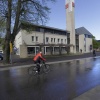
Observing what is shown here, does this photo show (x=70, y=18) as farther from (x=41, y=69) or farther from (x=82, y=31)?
(x=41, y=69)

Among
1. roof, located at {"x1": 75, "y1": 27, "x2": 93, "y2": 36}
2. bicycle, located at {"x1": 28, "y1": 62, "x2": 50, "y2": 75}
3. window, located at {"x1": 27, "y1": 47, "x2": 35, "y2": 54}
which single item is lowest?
bicycle, located at {"x1": 28, "y1": 62, "x2": 50, "y2": 75}

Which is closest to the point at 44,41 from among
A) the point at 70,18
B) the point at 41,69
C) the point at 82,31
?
the point at 70,18

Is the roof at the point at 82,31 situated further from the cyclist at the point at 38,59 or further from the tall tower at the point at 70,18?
the cyclist at the point at 38,59

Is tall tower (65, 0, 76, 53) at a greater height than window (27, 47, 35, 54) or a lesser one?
greater

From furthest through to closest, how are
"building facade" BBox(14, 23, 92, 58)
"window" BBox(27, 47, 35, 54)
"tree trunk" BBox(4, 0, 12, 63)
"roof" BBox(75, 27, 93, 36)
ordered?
1. "roof" BBox(75, 27, 93, 36)
2. "window" BBox(27, 47, 35, 54)
3. "building facade" BBox(14, 23, 92, 58)
4. "tree trunk" BBox(4, 0, 12, 63)

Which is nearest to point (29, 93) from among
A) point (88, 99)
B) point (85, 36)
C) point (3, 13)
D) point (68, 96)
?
Result: point (68, 96)

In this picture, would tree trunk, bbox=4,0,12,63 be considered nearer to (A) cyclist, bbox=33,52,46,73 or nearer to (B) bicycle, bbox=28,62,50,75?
(B) bicycle, bbox=28,62,50,75

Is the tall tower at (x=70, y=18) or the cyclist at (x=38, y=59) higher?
the tall tower at (x=70, y=18)

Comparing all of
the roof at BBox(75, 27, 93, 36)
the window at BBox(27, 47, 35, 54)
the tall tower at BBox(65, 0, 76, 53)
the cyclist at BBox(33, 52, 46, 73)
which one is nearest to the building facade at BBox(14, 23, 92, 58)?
the window at BBox(27, 47, 35, 54)

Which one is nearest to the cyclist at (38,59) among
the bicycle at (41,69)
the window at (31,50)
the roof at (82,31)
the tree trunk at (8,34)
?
the bicycle at (41,69)

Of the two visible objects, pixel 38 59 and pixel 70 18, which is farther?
pixel 70 18

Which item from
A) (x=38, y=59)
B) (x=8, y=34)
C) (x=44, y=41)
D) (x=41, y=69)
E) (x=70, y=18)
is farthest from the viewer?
(x=70, y=18)

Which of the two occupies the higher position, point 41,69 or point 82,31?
point 82,31

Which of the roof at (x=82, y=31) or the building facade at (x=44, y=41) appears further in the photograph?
the roof at (x=82, y=31)
